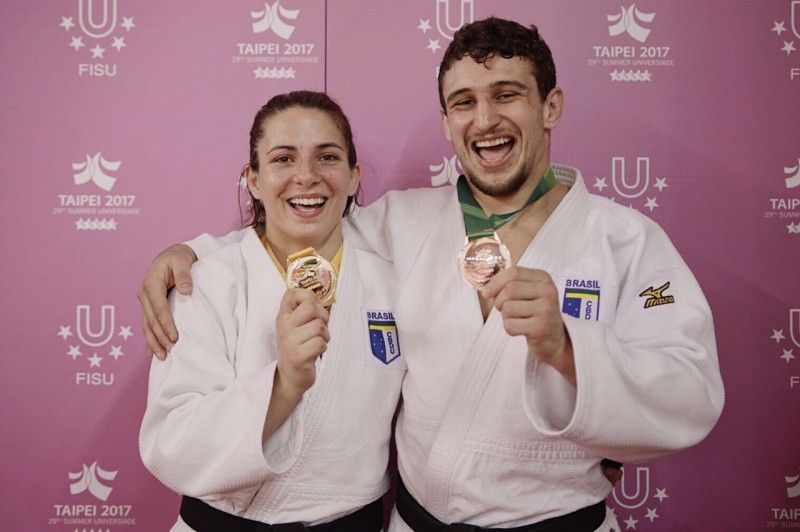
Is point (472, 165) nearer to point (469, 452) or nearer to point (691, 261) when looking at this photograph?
point (469, 452)

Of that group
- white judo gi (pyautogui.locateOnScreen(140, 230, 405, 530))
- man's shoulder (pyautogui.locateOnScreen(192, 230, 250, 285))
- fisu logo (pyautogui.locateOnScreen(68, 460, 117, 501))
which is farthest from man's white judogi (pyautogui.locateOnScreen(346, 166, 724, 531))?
fisu logo (pyautogui.locateOnScreen(68, 460, 117, 501))

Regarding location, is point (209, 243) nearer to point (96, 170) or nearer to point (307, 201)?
point (307, 201)

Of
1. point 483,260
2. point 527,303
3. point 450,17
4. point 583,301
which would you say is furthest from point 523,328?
point 450,17

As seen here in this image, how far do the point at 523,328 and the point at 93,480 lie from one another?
6.57 feet

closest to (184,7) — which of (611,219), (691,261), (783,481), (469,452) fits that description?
(611,219)

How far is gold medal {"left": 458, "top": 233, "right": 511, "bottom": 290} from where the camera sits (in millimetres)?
1790

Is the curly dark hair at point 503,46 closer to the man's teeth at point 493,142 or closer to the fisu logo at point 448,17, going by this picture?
the man's teeth at point 493,142

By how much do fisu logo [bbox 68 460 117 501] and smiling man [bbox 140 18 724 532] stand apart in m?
1.02

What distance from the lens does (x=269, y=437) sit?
1873 mm

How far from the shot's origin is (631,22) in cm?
271

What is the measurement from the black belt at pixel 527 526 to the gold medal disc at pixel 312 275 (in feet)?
2.22

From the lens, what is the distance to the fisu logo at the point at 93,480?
2.72 m

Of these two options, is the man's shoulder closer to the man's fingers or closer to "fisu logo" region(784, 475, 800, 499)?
the man's fingers

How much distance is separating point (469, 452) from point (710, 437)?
1285 mm
